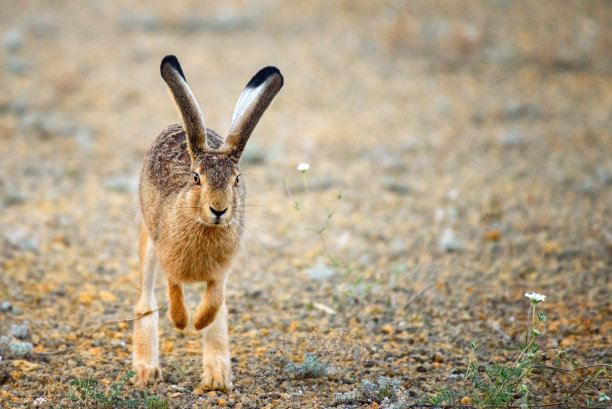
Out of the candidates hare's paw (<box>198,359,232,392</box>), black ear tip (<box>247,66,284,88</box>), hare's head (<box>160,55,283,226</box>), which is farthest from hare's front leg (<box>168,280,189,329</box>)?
black ear tip (<box>247,66,284,88</box>)

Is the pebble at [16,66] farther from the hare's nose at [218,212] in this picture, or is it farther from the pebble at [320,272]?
the hare's nose at [218,212]

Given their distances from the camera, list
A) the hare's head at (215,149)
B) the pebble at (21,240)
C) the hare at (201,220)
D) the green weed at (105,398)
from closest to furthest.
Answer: the green weed at (105,398), the hare's head at (215,149), the hare at (201,220), the pebble at (21,240)

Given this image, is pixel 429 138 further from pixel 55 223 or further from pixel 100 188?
pixel 55 223

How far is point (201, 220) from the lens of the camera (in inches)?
179

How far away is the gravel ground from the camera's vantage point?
5289mm

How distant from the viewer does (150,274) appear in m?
5.34

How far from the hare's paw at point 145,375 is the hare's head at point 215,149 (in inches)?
48.9

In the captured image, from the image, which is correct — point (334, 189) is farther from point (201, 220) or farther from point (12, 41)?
point (12, 41)

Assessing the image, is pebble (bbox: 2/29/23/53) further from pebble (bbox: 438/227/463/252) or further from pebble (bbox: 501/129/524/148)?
pebble (bbox: 438/227/463/252)

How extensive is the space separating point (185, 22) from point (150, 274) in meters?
11.0

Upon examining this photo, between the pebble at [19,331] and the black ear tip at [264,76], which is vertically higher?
the black ear tip at [264,76]

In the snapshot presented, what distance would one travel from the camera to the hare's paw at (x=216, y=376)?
478 centimetres

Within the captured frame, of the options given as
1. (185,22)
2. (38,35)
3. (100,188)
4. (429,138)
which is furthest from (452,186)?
(38,35)

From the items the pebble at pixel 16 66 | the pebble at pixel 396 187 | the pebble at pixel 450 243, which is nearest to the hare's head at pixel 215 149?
the pebble at pixel 450 243
